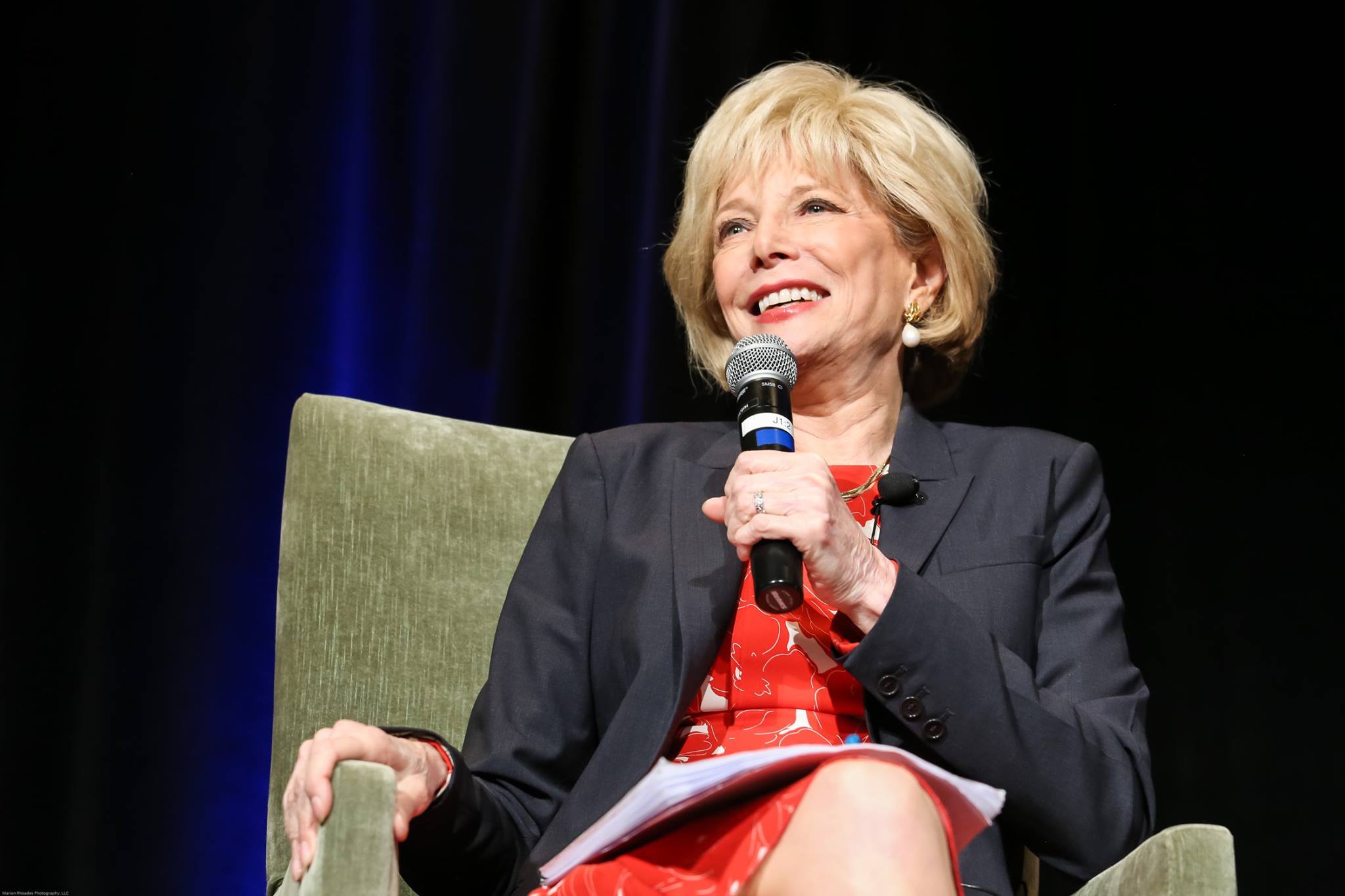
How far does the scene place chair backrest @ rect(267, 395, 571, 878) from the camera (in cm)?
169

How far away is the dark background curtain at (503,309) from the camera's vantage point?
7.20 feet

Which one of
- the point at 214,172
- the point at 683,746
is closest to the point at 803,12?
the point at 214,172

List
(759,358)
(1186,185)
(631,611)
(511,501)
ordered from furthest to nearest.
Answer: (1186,185) → (511,501) → (631,611) → (759,358)

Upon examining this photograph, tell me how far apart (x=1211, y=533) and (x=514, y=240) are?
136 cm

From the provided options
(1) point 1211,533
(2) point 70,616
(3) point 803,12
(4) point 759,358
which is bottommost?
(2) point 70,616

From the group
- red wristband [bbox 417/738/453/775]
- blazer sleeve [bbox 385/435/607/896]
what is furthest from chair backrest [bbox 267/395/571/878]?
red wristband [bbox 417/738/453/775]

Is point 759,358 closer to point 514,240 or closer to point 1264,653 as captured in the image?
point 514,240

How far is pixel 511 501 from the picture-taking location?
186 centimetres

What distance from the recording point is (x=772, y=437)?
124 cm

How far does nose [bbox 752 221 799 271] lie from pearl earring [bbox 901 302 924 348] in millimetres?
225

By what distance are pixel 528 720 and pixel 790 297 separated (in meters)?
0.63

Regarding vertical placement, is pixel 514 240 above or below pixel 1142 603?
above

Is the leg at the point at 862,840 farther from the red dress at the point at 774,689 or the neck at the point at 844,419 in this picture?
the neck at the point at 844,419

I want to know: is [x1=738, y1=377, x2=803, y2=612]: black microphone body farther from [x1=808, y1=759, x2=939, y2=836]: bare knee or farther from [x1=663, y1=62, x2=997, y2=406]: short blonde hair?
[x1=663, y1=62, x2=997, y2=406]: short blonde hair
